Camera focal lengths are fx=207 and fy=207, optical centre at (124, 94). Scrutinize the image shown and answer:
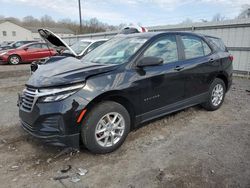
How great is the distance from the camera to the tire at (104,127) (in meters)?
2.73

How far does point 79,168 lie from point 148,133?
1389 millimetres

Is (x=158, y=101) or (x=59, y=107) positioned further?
(x=158, y=101)

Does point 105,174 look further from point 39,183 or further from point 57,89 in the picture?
point 57,89

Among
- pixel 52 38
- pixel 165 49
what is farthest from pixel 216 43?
pixel 52 38

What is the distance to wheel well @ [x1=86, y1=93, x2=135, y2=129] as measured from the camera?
8.97 ft

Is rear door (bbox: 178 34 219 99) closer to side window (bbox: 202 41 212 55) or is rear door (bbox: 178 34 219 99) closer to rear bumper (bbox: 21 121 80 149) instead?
side window (bbox: 202 41 212 55)

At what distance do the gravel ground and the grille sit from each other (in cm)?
73

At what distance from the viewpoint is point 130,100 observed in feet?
10.0

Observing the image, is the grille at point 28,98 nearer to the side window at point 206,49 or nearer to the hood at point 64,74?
the hood at point 64,74

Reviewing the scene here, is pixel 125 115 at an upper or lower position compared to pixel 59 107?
lower

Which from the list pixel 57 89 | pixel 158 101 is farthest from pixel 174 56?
pixel 57 89

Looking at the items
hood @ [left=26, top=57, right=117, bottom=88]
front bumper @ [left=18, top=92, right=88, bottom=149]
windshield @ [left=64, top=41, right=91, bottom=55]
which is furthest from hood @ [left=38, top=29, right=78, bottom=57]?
front bumper @ [left=18, top=92, right=88, bottom=149]

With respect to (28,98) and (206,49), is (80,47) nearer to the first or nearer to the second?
(206,49)

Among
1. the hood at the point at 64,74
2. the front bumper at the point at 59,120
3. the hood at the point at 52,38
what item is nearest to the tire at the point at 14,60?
the hood at the point at 52,38
